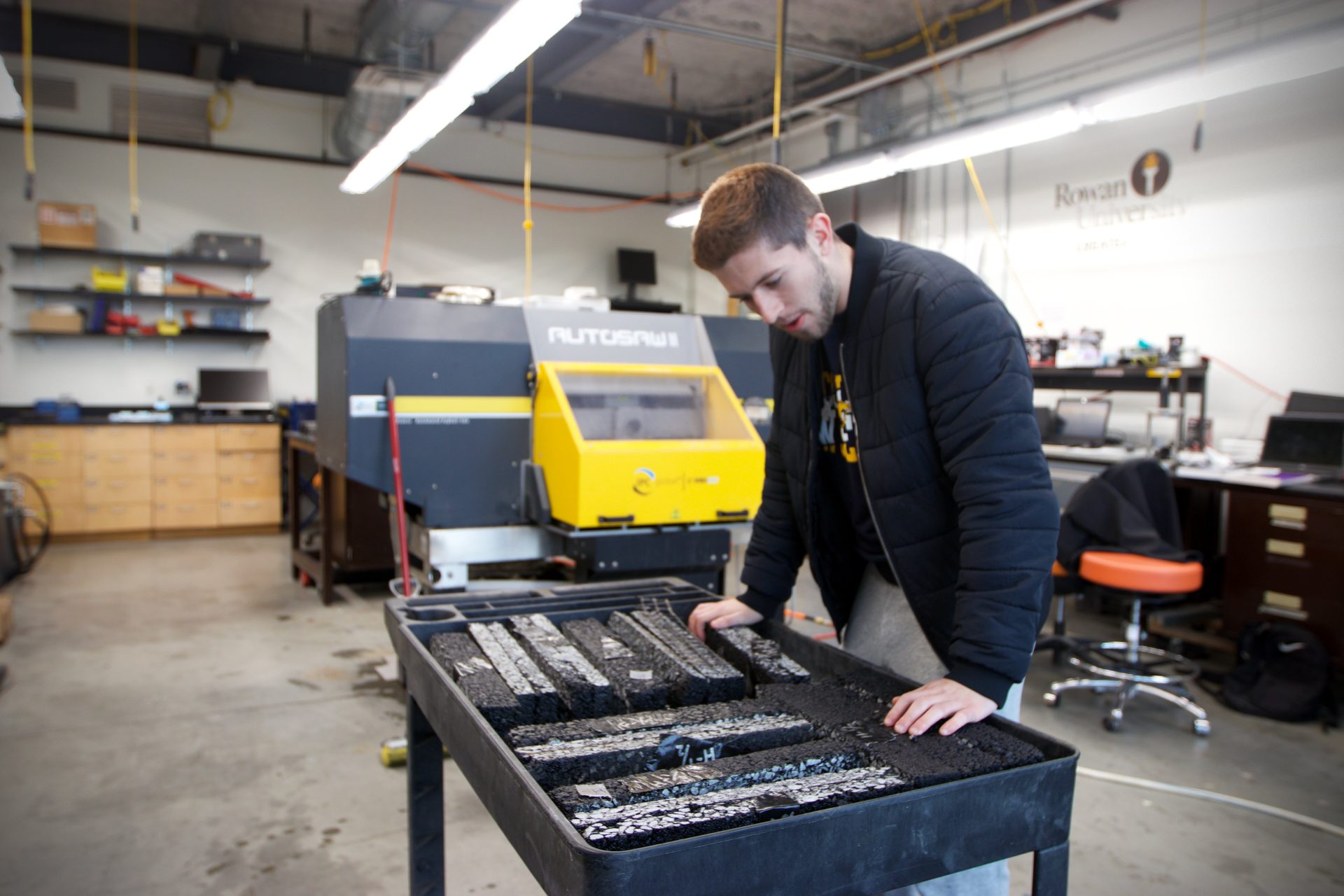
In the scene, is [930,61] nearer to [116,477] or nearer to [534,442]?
[534,442]

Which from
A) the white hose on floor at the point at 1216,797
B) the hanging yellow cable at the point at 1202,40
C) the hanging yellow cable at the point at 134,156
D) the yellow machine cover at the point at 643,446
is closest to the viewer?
the white hose on floor at the point at 1216,797

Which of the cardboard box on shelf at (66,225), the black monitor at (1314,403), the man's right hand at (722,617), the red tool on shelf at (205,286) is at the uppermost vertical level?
the cardboard box on shelf at (66,225)

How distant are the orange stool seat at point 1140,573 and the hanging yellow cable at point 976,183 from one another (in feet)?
9.11

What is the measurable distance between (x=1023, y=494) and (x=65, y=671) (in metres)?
3.83

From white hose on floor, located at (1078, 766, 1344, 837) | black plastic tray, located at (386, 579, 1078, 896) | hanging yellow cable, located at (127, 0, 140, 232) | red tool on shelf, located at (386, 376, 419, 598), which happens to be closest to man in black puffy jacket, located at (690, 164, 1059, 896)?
black plastic tray, located at (386, 579, 1078, 896)

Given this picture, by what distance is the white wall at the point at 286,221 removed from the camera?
22.1ft

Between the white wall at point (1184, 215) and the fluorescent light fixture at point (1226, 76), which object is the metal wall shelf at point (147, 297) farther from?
the fluorescent light fixture at point (1226, 76)

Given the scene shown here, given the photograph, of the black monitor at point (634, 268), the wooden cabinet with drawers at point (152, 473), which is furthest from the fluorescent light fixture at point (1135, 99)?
the wooden cabinet with drawers at point (152, 473)

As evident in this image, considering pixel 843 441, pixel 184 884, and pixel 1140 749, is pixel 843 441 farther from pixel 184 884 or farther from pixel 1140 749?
pixel 1140 749

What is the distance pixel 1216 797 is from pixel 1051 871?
6.67 ft

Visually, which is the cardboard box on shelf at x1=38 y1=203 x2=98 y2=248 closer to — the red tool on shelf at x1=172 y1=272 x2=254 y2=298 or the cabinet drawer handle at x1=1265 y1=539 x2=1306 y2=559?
the red tool on shelf at x1=172 y1=272 x2=254 y2=298

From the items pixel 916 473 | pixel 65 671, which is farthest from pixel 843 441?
pixel 65 671

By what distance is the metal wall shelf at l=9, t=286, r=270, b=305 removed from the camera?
6.54 m

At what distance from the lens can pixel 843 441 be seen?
1.42 metres
